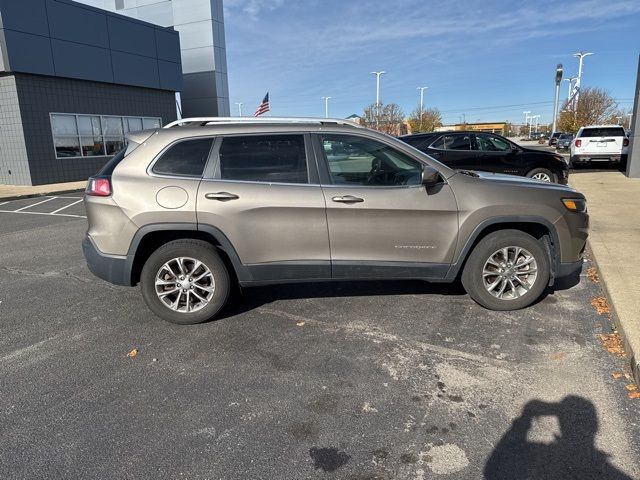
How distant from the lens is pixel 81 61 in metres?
18.5

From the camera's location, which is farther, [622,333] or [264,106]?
[264,106]

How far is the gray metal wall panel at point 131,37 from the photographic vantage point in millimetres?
19906

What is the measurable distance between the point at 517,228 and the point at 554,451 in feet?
7.89

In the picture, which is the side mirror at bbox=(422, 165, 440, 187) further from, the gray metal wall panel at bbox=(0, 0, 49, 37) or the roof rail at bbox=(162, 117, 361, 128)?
the gray metal wall panel at bbox=(0, 0, 49, 37)

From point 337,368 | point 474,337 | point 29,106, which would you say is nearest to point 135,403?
point 337,368

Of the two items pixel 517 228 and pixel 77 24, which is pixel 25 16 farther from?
pixel 517 228

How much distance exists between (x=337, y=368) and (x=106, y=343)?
80.4 inches

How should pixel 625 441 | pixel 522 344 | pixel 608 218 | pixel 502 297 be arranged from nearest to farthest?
pixel 625 441
pixel 522 344
pixel 502 297
pixel 608 218

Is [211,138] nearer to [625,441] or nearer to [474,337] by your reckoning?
[474,337]

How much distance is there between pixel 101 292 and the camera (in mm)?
5305

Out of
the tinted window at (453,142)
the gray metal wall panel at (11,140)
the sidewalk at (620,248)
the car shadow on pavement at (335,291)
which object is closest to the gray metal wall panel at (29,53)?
the gray metal wall panel at (11,140)

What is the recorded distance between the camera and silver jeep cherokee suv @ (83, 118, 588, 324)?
13.5 ft

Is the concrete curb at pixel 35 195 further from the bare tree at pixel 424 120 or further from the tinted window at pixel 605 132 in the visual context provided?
the bare tree at pixel 424 120

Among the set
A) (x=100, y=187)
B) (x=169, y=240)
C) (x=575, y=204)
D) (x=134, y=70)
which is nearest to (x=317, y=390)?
(x=169, y=240)
